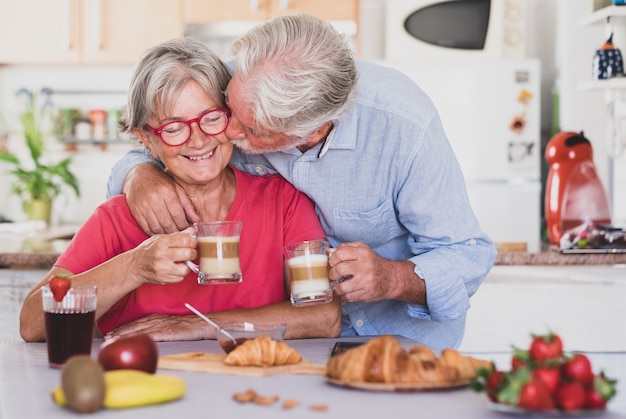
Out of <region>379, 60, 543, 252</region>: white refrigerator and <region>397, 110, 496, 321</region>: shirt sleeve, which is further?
<region>379, 60, 543, 252</region>: white refrigerator

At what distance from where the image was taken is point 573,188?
3.45m

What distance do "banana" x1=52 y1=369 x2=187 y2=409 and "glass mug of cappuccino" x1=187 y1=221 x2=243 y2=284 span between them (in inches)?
18.5

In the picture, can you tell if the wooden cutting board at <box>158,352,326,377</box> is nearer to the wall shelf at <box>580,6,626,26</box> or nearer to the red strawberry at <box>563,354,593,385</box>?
the red strawberry at <box>563,354,593,385</box>

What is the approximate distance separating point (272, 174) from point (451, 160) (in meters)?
0.46

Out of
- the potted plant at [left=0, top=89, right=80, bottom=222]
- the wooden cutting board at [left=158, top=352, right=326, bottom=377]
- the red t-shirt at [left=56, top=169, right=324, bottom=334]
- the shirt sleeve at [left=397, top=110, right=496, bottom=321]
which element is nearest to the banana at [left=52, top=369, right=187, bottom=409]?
the wooden cutting board at [left=158, top=352, right=326, bottom=377]

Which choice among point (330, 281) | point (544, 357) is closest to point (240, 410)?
point (544, 357)

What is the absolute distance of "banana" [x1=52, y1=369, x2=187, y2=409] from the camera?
129 cm

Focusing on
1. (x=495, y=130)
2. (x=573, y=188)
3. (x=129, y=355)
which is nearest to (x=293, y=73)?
(x=129, y=355)

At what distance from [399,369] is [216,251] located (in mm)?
571

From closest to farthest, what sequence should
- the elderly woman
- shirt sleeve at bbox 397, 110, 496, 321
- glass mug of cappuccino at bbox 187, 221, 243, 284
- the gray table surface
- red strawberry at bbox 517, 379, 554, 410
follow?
red strawberry at bbox 517, 379, 554, 410, the gray table surface, glass mug of cappuccino at bbox 187, 221, 243, 284, the elderly woman, shirt sleeve at bbox 397, 110, 496, 321

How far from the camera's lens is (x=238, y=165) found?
2.31 metres

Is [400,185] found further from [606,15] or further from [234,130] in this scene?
[606,15]

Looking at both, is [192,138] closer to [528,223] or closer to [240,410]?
[240,410]

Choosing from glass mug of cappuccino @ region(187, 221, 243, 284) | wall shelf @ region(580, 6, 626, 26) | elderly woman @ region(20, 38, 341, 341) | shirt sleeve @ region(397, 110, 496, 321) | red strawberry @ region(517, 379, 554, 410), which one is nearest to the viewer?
red strawberry @ region(517, 379, 554, 410)
